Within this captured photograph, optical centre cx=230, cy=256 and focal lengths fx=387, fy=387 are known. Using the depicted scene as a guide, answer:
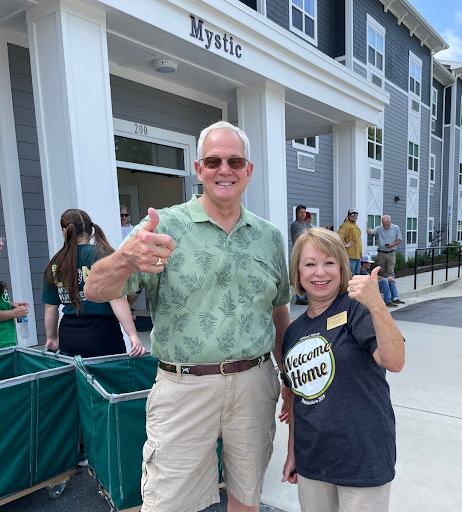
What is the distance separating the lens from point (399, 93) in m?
15.2

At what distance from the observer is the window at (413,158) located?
16.6 metres

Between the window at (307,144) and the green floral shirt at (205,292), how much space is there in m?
9.04

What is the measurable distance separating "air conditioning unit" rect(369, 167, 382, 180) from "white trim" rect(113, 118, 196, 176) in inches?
344

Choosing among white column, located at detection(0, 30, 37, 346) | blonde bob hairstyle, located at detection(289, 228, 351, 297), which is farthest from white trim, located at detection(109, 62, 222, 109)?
blonde bob hairstyle, located at detection(289, 228, 351, 297)

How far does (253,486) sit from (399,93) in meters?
16.8

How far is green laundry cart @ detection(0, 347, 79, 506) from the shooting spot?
2.03 m

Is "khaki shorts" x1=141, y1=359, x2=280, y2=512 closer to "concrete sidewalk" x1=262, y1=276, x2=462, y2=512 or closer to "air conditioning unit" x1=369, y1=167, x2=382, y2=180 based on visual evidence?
"concrete sidewalk" x1=262, y1=276, x2=462, y2=512

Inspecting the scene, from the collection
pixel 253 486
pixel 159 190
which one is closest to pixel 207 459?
pixel 253 486

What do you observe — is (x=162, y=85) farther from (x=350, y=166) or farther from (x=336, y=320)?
(x=336, y=320)

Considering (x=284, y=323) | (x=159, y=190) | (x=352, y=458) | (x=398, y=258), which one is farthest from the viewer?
(x=398, y=258)

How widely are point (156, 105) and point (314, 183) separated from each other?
615 cm

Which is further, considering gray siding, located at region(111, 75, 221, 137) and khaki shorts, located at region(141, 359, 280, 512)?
gray siding, located at region(111, 75, 221, 137)

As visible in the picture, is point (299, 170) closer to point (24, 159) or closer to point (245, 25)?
point (245, 25)

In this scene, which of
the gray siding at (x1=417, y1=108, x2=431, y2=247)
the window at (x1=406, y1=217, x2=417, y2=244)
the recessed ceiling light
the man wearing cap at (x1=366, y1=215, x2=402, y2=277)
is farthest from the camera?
the gray siding at (x1=417, y1=108, x2=431, y2=247)
